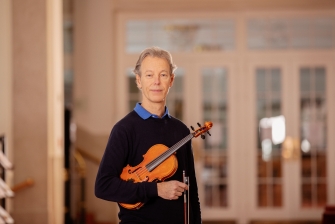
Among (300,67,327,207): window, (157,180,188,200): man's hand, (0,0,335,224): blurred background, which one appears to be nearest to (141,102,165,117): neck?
(157,180,188,200): man's hand

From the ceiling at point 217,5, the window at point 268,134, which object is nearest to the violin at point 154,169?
the ceiling at point 217,5

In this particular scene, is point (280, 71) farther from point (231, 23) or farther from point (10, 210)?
point (10, 210)

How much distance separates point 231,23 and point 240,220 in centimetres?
286

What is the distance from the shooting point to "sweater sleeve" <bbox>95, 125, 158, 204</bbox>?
196 centimetres

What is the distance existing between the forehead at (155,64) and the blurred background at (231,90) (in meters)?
6.51

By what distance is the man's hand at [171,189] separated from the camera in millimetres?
1937

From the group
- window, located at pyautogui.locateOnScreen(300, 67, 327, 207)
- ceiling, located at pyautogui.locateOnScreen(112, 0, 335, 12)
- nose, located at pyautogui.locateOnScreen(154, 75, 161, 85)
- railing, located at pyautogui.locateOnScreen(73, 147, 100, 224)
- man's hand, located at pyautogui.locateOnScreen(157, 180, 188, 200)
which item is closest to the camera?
man's hand, located at pyautogui.locateOnScreen(157, 180, 188, 200)

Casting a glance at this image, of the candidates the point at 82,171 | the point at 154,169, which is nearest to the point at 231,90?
the point at 82,171

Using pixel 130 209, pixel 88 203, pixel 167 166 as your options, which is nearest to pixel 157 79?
pixel 167 166

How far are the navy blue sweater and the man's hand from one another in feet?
0.06

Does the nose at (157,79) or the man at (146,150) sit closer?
the man at (146,150)

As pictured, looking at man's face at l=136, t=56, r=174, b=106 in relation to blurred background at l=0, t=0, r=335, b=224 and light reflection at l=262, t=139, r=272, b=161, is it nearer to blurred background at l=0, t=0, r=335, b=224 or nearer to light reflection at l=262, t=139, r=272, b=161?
blurred background at l=0, t=0, r=335, b=224

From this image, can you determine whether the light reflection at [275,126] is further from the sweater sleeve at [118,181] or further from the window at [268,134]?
the sweater sleeve at [118,181]

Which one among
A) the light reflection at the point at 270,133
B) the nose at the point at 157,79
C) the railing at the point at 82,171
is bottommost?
the railing at the point at 82,171
